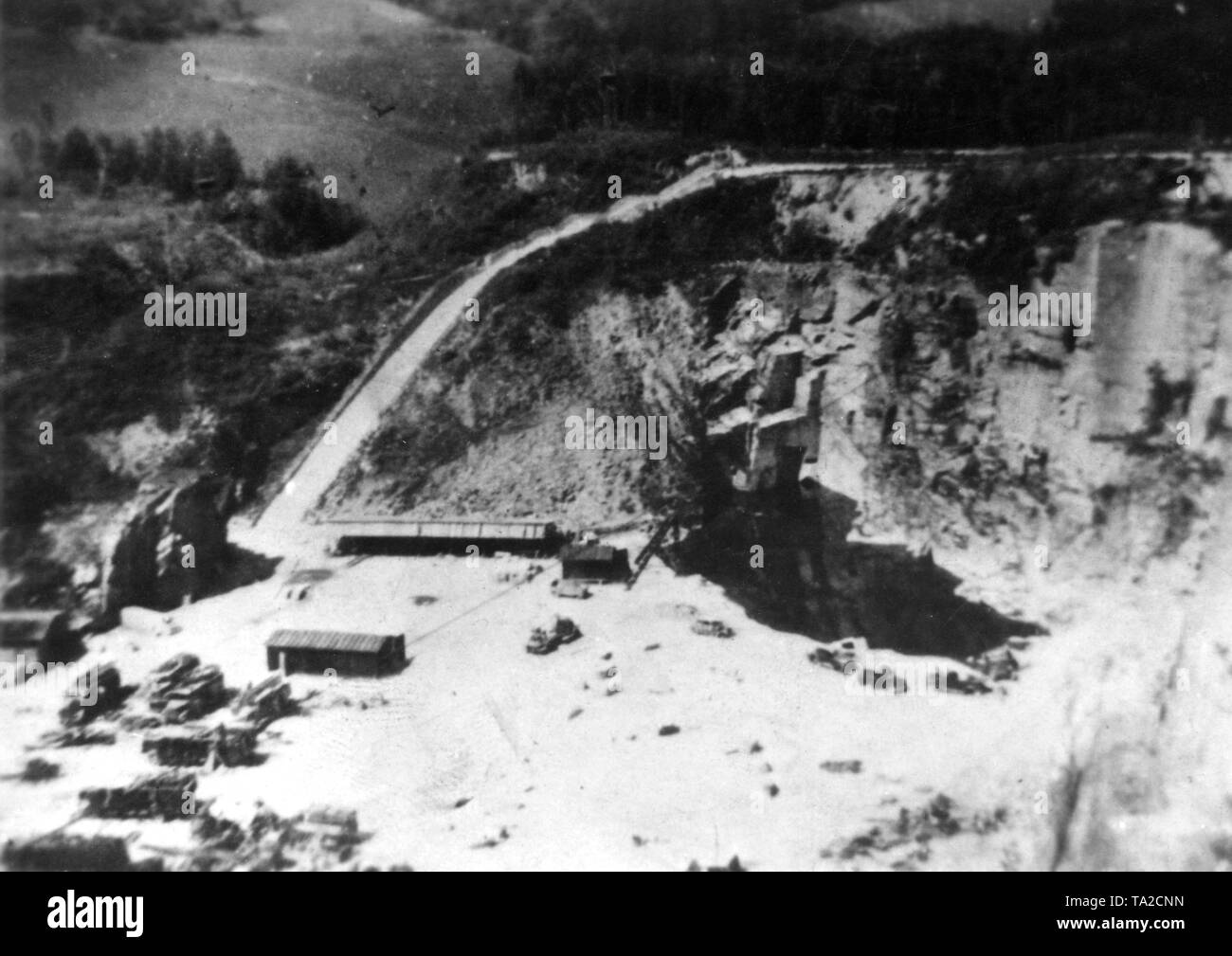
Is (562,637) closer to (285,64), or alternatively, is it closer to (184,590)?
(184,590)

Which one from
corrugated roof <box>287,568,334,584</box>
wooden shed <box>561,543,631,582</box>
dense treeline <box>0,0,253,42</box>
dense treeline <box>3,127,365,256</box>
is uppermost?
dense treeline <box>0,0,253,42</box>

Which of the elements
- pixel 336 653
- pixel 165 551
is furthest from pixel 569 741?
pixel 165 551

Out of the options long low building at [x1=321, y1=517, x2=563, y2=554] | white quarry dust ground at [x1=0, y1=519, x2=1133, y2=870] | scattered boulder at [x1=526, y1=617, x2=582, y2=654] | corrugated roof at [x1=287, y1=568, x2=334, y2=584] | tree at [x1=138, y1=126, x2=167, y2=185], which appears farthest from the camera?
tree at [x1=138, y1=126, x2=167, y2=185]

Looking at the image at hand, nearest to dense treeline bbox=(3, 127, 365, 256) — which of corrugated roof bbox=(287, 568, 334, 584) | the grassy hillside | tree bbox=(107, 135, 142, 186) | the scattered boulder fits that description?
tree bbox=(107, 135, 142, 186)

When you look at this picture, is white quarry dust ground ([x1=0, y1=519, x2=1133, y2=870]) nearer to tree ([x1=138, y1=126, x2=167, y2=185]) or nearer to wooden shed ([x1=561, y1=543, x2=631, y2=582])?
wooden shed ([x1=561, y1=543, x2=631, y2=582])

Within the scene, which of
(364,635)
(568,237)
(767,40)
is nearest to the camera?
(364,635)

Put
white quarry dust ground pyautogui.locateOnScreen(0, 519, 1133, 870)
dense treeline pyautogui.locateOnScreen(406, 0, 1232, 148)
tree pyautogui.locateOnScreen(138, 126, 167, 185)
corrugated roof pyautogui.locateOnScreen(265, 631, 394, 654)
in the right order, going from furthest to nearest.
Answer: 1. tree pyautogui.locateOnScreen(138, 126, 167, 185)
2. dense treeline pyautogui.locateOnScreen(406, 0, 1232, 148)
3. corrugated roof pyautogui.locateOnScreen(265, 631, 394, 654)
4. white quarry dust ground pyautogui.locateOnScreen(0, 519, 1133, 870)
